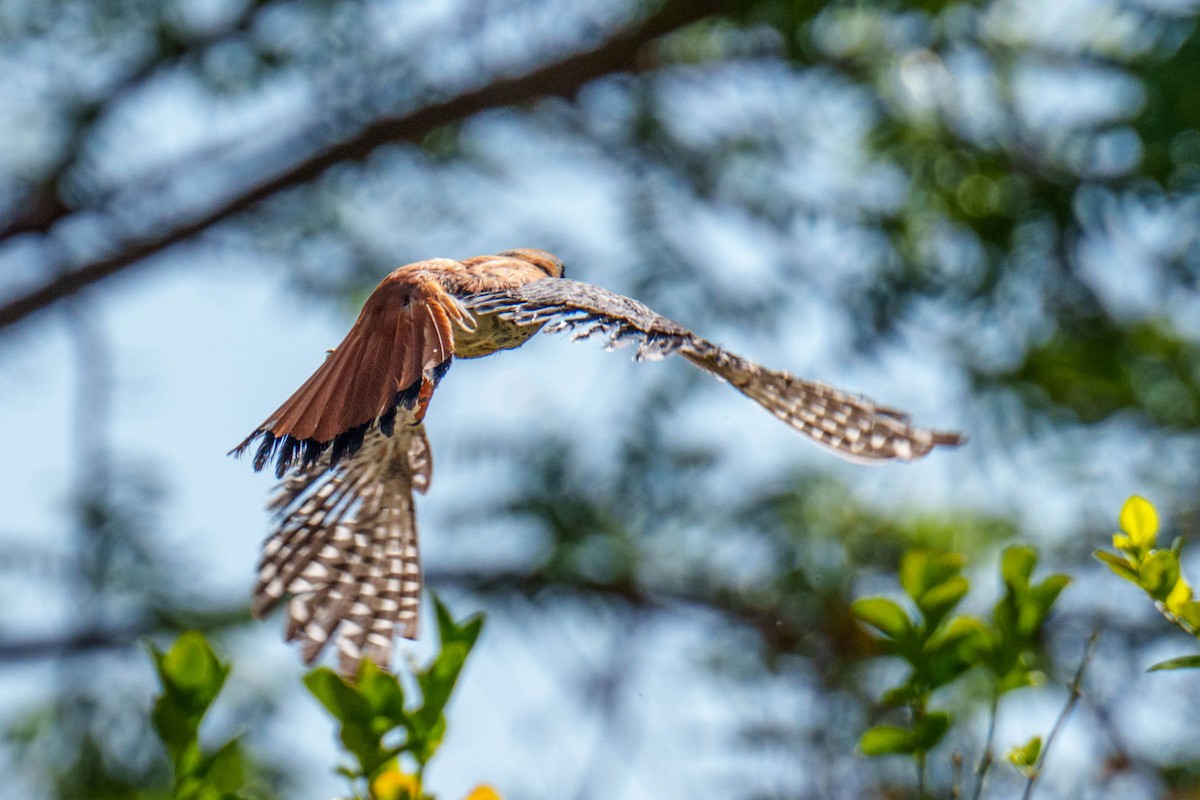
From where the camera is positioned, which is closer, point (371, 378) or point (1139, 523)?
point (1139, 523)

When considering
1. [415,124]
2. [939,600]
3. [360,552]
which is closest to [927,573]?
[939,600]

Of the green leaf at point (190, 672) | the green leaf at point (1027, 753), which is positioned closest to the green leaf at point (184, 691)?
the green leaf at point (190, 672)

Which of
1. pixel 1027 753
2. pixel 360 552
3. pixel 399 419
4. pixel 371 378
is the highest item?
pixel 371 378

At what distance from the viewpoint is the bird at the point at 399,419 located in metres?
1.37

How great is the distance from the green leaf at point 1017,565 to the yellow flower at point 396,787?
0.63 m

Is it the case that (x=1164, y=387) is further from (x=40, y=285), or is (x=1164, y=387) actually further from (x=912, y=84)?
(x=40, y=285)

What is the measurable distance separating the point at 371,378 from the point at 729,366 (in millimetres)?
544

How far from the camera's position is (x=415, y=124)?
3.79 m

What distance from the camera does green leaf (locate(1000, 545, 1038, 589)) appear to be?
133 centimetres

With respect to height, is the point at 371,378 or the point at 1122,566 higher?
the point at 371,378

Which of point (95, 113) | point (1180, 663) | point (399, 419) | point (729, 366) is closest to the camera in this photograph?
point (1180, 663)

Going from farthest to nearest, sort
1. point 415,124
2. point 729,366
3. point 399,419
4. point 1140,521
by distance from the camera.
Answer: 1. point 415,124
2. point 399,419
3. point 729,366
4. point 1140,521

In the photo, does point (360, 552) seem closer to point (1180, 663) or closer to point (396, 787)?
point (396, 787)

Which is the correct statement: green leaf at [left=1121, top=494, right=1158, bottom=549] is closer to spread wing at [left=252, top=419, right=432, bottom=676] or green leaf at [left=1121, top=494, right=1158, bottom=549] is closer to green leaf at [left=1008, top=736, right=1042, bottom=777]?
green leaf at [left=1008, top=736, right=1042, bottom=777]
